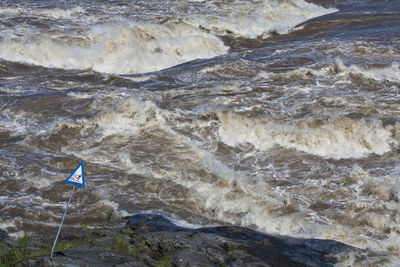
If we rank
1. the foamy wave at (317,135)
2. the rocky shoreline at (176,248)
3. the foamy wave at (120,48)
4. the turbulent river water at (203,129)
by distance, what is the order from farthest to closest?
the foamy wave at (120,48) < the foamy wave at (317,135) < the turbulent river water at (203,129) < the rocky shoreline at (176,248)

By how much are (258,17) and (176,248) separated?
2147 cm

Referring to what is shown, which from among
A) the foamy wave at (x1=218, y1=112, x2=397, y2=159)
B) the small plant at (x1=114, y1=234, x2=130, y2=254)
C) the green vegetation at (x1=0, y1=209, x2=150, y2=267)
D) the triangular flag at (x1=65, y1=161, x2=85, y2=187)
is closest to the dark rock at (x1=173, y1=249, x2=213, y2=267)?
the green vegetation at (x1=0, y1=209, x2=150, y2=267)

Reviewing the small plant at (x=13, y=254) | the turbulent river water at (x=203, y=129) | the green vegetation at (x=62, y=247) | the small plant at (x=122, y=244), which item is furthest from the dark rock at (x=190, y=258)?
the turbulent river water at (x=203, y=129)

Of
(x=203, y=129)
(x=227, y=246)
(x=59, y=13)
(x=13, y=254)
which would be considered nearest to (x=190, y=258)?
(x=227, y=246)

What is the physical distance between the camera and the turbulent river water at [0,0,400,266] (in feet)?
29.8

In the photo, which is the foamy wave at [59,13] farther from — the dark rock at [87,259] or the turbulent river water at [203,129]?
the dark rock at [87,259]

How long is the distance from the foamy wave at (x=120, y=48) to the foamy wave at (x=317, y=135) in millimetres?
8052

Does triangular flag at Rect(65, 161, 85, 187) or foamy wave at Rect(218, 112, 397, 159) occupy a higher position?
triangular flag at Rect(65, 161, 85, 187)

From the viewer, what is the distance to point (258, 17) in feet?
86.5

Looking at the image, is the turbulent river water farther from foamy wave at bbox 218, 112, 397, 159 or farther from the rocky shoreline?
the rocky shoreline


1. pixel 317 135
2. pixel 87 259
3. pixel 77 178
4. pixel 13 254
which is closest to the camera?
pixel 13 254

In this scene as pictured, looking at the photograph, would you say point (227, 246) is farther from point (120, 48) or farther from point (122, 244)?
point (120, 48)

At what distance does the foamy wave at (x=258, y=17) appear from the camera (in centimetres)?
2450

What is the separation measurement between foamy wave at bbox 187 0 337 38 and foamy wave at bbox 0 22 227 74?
1.83 m
